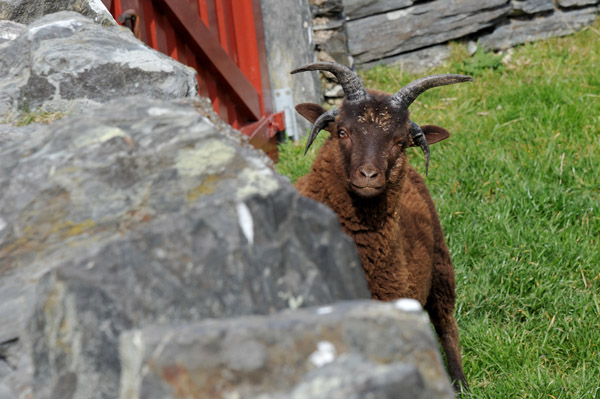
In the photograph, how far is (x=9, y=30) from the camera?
128 inches

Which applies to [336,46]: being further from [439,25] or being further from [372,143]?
[372,143]

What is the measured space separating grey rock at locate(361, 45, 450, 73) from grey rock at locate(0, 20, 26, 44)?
15.7 ft

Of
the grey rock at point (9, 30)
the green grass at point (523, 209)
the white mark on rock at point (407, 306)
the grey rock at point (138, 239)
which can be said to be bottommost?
the green grass at point (523, 209)

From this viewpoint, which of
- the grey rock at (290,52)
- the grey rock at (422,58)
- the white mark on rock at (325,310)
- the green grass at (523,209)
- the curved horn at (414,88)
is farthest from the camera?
the grey rock at (422,58)

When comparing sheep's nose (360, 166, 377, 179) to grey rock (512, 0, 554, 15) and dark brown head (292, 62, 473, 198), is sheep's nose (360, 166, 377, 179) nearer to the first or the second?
dark brown head (292, 62, 473, 198)

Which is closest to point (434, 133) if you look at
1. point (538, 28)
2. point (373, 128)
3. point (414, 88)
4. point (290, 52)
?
point (414, 88)

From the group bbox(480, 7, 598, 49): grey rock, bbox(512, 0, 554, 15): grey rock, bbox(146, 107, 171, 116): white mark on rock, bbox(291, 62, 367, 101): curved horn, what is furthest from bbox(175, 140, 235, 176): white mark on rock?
bbox(512, 0, 554, 15): grey rock

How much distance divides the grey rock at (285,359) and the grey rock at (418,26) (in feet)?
20.5

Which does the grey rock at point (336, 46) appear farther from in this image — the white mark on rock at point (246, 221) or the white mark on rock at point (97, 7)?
the white mark on rock at point (246, 221)

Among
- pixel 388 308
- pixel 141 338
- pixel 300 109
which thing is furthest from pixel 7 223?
pixel 300 109

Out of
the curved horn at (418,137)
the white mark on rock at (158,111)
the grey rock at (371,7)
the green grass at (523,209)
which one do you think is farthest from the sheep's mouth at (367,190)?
the grey rock at (371,7)

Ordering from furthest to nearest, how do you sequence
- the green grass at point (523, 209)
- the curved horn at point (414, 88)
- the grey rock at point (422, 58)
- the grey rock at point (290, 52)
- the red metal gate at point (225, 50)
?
the grey rock at point (422, 58) < the grey rock at point (290, 52) < the red metal gate at point (225, 50) < the green grass at point (523, 209) < the curved horn at point (414, 88)

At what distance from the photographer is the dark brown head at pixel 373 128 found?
10.9 ft

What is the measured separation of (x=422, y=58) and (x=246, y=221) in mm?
6293
